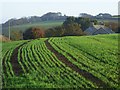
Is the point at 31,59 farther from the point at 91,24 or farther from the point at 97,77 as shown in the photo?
the point at 91,24

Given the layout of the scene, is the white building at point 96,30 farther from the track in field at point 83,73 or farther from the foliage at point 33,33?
the track in field at point 83,73

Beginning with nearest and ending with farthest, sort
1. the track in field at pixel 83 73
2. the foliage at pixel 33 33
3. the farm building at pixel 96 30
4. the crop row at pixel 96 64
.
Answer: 1. the track in field at pixel 83 73
2. the crop row at pixel 96 64
3. the foliage at pixel 33 33
4. the farm building at pixel 96 30

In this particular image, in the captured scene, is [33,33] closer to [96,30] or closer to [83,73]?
[96,30]

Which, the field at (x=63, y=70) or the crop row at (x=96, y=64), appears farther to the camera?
the crop row at (x=96, y=64)

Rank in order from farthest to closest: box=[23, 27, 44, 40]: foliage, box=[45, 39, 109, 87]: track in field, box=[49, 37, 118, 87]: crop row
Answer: box=[23, 27, 44, 40]: foliage < box=[49, 37, 118, 87]: crop row < box=[45, 39, 109, 87]: track in field

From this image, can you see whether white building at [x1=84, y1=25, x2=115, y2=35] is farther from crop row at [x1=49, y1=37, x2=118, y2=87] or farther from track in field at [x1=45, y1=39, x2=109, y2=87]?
track in field at [x1=45, y1=39, x2=109, y2=87]

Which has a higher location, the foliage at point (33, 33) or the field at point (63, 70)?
the foliage at point (33, 33)

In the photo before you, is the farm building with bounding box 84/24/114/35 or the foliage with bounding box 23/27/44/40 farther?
the farm building with bounding box 84/24/114/35

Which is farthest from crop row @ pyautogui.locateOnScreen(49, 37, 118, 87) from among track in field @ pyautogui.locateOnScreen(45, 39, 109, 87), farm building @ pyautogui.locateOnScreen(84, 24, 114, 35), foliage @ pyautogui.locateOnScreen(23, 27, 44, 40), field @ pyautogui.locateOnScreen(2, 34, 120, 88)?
farm building @ pyautogui.locateOnScreen(84, 24, 114, 35)

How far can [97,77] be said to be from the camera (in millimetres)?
17500

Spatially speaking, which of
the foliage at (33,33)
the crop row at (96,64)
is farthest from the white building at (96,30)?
the crop row at (96,64)

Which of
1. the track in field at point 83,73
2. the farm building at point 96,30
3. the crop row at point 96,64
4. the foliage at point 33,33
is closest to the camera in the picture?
the track in field at point 83,73

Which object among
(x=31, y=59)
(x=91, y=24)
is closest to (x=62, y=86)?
(x=31, y=59)

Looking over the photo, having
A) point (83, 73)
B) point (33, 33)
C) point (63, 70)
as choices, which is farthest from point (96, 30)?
point (83, 73)
